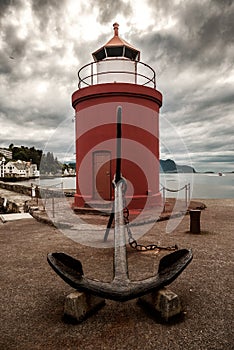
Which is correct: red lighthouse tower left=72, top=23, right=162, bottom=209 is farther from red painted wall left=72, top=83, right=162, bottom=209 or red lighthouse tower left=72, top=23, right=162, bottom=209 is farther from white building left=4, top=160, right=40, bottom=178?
white building left=4, top=160, right=40, bottom=178

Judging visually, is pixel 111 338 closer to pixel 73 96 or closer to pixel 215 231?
pixel 215 231

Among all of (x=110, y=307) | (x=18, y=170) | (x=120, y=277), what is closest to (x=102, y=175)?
(x=110, y=307)

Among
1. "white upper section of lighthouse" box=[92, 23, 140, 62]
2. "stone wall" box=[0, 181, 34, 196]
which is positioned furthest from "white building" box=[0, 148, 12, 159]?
"white upper section of lighthouse" box=[92, 23, 140, 62]

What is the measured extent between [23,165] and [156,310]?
95149 millimetres

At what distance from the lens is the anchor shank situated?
2.39 metres

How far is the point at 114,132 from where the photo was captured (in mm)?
8656

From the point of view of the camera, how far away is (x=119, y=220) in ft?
11.2

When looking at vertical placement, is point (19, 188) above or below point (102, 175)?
below

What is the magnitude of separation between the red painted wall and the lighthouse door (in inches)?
1.5

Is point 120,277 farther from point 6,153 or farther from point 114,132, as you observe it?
point 6,153

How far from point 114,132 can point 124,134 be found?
1.11ft

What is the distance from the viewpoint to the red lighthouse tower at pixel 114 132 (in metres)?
8.55

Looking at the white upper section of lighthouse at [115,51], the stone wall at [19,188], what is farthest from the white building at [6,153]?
the white upper section of lighthouse at [115,51]

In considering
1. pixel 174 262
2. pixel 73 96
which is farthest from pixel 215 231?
pixel 73 96
